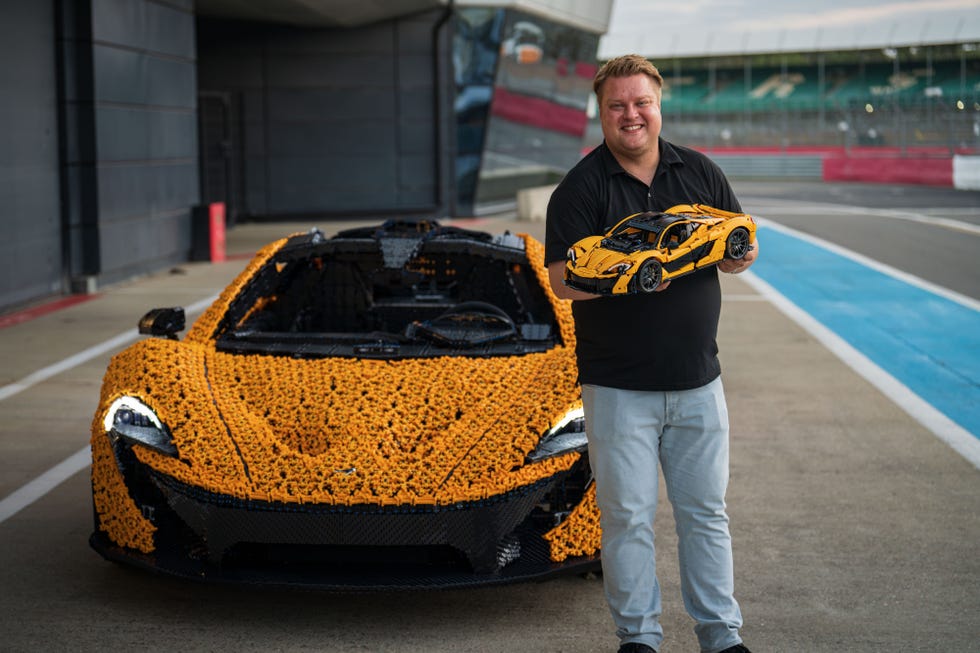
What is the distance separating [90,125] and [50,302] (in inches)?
94.4

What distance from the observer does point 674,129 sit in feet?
240

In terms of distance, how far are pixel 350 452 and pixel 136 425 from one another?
2.76 feet

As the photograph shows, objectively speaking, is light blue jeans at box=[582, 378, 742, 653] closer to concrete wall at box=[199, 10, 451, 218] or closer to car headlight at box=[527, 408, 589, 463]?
car headlight at box=[527, 408, 589, 463]

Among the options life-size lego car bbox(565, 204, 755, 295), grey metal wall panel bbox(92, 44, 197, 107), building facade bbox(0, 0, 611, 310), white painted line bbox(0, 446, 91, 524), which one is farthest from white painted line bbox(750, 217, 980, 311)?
life-size lego car bbox(565, 204, 755, 295)

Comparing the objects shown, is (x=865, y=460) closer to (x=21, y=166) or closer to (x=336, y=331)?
(x=336, y=331)

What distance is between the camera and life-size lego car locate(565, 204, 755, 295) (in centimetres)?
395

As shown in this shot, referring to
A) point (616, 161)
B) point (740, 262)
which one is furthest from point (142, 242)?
point (740, 262)

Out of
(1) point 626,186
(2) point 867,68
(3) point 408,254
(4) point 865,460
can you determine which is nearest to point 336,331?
(3) point 408,254

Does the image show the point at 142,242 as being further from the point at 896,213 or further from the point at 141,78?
the point at 896,213

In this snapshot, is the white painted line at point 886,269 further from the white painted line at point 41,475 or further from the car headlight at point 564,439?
the car headlight at point 564,439

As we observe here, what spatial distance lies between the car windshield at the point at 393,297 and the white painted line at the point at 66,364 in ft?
13.3

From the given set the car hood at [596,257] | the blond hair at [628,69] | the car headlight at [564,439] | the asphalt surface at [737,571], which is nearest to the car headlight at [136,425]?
the asphalt surface at [737,571]

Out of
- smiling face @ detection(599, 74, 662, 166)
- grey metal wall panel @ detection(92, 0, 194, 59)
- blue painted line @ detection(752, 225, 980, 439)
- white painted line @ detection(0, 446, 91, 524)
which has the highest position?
grey metal wall panel @ detection(92, 0, 194, 59)

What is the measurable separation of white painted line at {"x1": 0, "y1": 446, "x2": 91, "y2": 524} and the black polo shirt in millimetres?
3363
